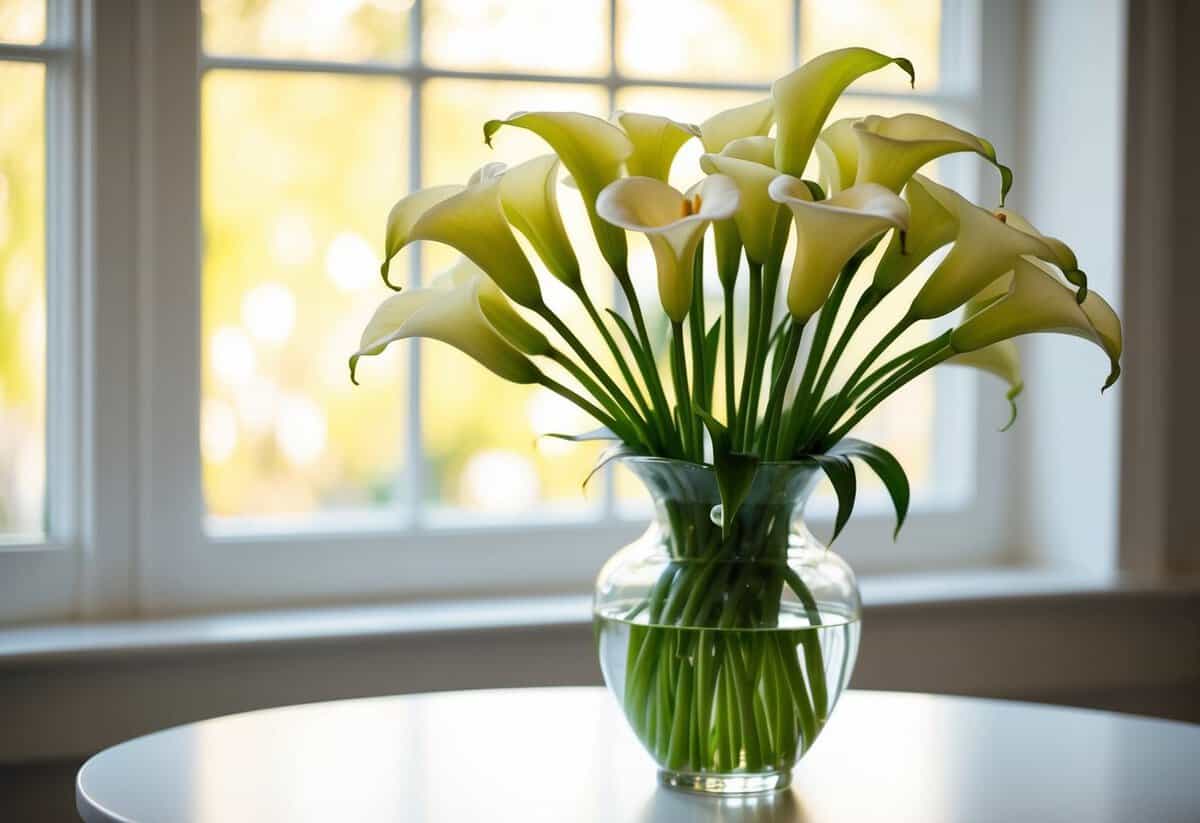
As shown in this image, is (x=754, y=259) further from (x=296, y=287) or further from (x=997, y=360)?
(x=296, y=287)

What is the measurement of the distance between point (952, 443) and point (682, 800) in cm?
103

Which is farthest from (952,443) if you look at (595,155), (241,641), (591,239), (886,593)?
(595,155)

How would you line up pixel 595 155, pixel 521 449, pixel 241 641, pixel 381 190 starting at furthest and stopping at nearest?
pixel 521 449 → pixel 381 190 → pixel 241 641 → pixel 595 155

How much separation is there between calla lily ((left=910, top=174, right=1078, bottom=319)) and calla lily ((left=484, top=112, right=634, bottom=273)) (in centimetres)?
19

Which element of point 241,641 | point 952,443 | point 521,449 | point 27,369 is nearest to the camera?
point 241,641

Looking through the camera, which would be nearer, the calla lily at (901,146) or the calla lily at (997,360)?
the calla lily at (901,146)

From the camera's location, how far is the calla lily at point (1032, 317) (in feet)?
2.85

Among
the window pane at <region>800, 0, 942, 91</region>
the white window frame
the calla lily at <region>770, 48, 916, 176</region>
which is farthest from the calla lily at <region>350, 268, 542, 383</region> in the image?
the window pane at <region>800, 0, 942, 91</region>

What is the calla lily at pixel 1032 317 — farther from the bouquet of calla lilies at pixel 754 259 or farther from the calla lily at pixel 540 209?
the calla lily at pixel 540 209

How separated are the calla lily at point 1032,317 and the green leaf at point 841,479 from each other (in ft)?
0.41

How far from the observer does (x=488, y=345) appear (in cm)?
92

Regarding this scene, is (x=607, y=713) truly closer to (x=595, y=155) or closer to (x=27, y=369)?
(x=595, y=155)

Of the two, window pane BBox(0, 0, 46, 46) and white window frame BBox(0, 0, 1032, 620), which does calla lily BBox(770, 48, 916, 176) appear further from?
window pane BBox(0, 0, 46, 46)

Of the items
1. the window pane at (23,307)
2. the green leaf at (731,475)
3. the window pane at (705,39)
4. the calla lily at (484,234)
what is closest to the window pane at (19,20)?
the window pane at (23,307)
